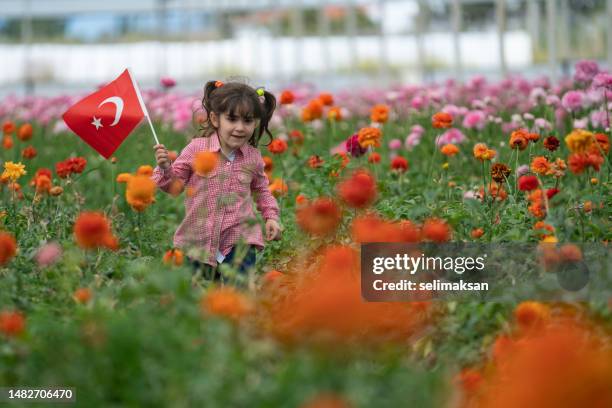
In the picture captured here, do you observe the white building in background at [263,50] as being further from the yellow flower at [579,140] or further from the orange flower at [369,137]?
the yellow flower at [579,140]

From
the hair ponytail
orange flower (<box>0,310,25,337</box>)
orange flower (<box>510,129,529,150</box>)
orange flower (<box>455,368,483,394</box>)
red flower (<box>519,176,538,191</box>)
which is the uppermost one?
the hair ponytail

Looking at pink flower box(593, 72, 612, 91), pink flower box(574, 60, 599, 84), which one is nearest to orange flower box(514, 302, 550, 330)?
pink flower box(593, 72, 612, 91)

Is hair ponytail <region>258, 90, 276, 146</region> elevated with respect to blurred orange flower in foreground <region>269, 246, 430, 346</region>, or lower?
elevated

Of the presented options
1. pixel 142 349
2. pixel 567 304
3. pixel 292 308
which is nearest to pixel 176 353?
pixel 142 349

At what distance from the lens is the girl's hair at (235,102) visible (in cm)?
347

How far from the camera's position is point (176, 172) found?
3.54 m

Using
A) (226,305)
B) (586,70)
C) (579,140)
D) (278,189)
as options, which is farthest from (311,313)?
(586,70)

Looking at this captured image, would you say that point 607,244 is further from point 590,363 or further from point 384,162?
point 384,162

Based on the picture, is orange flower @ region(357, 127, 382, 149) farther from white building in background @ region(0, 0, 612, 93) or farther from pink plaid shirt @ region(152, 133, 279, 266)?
white building in background @ region(0, 0, 612, 93)

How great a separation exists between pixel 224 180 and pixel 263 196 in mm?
172

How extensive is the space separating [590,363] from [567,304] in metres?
1.14

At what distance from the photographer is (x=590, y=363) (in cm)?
159

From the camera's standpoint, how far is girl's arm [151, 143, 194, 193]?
11.5 ft

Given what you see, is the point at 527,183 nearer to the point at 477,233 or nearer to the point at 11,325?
the point at 477,233
